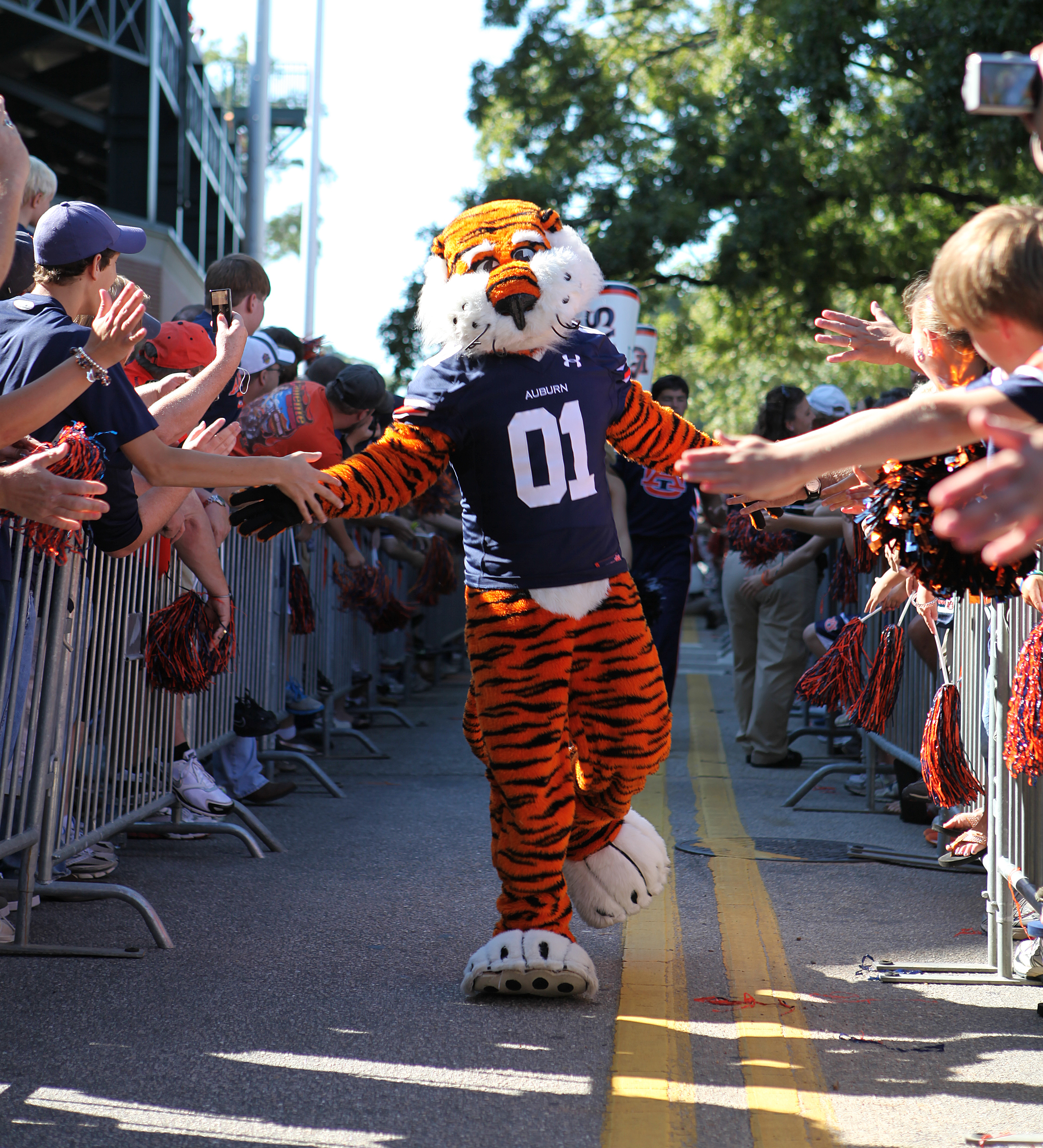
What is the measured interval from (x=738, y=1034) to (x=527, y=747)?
976 millimetres

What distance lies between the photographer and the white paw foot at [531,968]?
3766mm

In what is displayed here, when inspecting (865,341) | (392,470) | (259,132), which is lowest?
(392,470)

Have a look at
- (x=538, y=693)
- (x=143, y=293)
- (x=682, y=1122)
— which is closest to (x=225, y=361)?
(x=143, y=293)

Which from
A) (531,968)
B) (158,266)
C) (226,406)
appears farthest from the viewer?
(158,266)

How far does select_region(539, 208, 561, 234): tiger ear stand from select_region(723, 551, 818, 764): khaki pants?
4.60 metres

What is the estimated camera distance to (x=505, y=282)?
3.98 m

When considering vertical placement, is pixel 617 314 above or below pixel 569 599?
above

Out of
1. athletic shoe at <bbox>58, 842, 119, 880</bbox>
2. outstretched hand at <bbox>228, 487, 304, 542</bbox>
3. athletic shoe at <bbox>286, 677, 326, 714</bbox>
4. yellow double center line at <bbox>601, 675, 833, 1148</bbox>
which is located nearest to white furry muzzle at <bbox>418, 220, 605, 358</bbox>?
outstretched hand at <bbox>228, 487, 304, 542</bbox>

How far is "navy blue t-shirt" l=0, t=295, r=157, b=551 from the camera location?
389 cm

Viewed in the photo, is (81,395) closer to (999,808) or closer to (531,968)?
(531,968)

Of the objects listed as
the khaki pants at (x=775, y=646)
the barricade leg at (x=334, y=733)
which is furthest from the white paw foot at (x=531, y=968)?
the khaki pants at (x=775, y=646)

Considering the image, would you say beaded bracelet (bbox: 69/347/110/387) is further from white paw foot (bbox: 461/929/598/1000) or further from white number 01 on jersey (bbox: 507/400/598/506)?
white paw foot (bbox: 461/929/598/1000)

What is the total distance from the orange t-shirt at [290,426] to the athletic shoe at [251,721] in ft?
3.89

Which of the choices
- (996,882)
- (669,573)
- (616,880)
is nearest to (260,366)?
(669,573)
